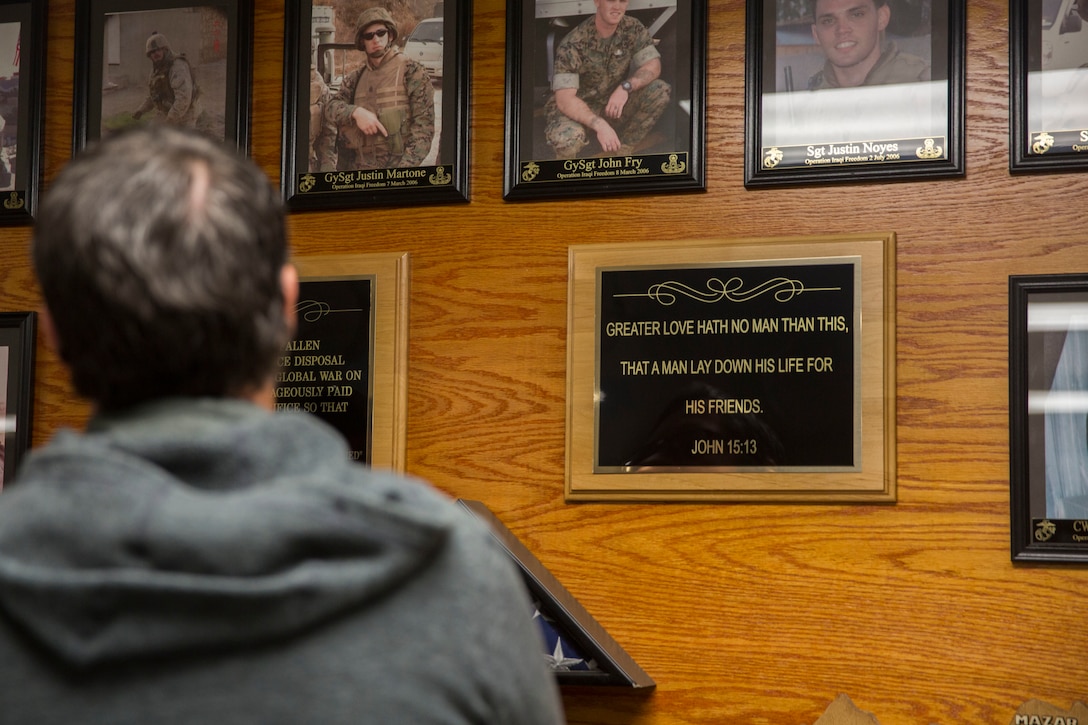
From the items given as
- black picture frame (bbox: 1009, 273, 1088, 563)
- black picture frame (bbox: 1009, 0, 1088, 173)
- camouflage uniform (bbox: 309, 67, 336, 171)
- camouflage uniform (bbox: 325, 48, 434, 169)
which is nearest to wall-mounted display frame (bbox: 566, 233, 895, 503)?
black picture frame (bbox: 1009, 273, 1088, 563)

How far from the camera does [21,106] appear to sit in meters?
3.70

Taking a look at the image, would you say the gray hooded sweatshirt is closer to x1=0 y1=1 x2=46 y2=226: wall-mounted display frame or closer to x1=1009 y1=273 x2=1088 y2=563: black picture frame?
x1=1009 y1=273 x2=1088 y2=563: black picture frame

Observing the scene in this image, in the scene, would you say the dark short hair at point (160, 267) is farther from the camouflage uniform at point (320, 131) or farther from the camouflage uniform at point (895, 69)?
the camouflage uniform at point (320, 131)

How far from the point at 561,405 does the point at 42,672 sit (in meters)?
2.41

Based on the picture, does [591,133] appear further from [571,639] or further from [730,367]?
[571,639]

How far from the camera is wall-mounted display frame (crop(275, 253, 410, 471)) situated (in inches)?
131

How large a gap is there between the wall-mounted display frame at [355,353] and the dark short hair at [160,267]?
7.78 feet

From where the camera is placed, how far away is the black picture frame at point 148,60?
3568mm

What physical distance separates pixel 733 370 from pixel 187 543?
7.80 feet

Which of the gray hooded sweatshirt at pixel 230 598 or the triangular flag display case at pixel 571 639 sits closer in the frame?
the gray hooded sweatshirt at pixel 230 598

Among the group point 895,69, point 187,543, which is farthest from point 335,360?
point 187,543

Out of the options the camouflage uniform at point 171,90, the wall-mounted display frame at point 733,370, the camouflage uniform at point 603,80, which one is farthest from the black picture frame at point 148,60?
the wall-mounted display frame at point 733,370

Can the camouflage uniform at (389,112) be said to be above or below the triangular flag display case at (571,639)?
above

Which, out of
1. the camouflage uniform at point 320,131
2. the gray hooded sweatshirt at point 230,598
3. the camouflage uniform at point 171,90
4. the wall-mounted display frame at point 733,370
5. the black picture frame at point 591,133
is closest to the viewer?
the gray hooded sweatshirt at point 230,598
